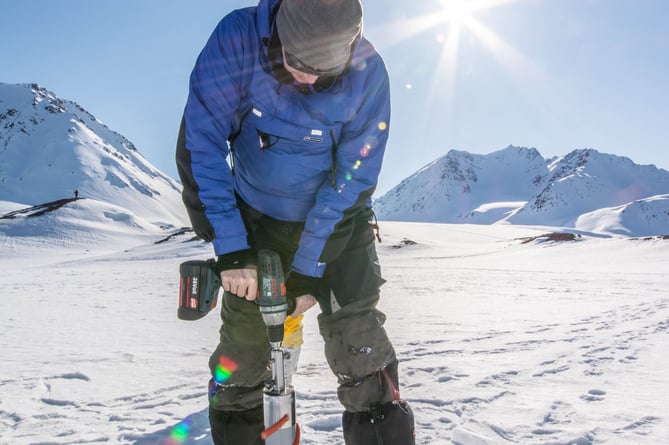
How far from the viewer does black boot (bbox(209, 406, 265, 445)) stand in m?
1.87

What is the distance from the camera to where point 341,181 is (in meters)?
1.97

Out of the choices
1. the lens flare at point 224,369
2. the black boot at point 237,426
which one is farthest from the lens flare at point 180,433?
the lens flare at point 224,369

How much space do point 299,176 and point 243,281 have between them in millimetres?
585

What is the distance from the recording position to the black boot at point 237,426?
6.14ft

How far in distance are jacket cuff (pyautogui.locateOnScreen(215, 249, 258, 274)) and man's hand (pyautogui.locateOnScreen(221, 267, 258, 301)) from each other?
19mm

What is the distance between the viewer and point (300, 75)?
1.73 metres

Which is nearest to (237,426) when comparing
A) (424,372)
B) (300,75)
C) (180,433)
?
(180,433)

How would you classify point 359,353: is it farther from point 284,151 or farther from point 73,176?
point 73,176

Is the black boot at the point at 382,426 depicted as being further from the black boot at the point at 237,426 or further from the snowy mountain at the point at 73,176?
the snowy mountain at the point at 73,176

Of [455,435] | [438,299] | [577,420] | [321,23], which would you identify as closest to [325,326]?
[455,435]

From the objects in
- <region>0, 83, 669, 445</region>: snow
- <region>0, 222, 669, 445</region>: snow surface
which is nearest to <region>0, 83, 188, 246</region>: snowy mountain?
<region>0, 83, 669, 445</region>: snow

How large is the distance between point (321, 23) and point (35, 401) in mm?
3026

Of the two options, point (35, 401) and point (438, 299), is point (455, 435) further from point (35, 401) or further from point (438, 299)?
point (438, 299)

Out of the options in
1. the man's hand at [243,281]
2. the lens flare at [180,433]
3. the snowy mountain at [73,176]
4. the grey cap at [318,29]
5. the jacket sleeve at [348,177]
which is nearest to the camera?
the grey cap at [318,29]
